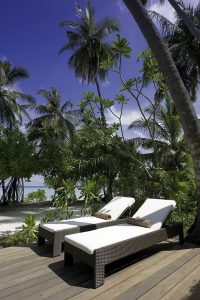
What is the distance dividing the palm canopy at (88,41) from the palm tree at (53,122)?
3.93 m

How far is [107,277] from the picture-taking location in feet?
11.2

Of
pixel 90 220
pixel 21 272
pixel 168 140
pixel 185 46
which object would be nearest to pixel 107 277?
pixel 21 272

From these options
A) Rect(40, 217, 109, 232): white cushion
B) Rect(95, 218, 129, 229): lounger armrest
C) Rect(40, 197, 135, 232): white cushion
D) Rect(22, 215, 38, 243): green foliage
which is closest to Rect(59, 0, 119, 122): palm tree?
Rect(40, 197, 135, 232): white cushion

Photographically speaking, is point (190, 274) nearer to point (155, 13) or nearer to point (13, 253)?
point (13, 253)

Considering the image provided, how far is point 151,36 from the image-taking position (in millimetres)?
4992

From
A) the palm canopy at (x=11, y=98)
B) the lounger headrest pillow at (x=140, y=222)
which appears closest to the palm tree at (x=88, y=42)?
the palm canopy at (x=11, y=98)

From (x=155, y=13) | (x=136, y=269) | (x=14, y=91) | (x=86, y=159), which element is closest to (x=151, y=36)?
(x=136, y=269)

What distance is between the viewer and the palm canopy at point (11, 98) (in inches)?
713

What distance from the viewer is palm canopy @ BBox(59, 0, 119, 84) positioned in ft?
60.5

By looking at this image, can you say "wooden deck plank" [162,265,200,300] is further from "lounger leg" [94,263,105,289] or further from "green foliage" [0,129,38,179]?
"green foliage" [0,129,38,179]

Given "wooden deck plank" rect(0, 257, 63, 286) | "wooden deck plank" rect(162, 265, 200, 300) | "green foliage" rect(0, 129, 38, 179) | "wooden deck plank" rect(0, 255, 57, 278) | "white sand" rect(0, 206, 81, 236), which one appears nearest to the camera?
"wooden deck plank" rect(162, 265, 200, 300)

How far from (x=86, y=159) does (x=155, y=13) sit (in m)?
8.93

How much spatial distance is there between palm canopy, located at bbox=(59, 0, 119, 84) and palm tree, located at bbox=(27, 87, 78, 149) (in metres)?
3.93

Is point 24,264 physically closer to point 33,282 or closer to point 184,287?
point 33,282
